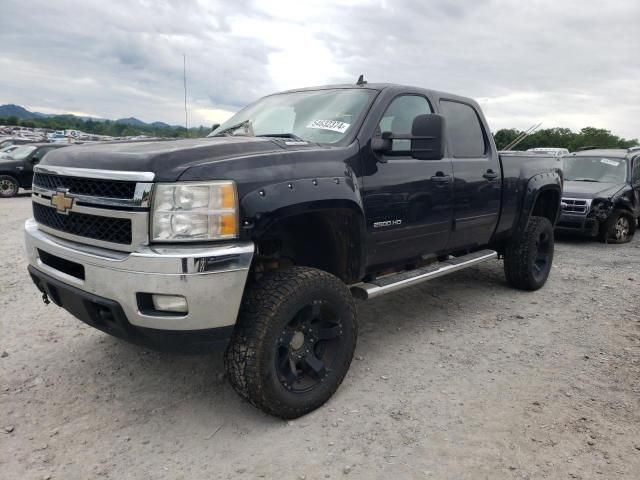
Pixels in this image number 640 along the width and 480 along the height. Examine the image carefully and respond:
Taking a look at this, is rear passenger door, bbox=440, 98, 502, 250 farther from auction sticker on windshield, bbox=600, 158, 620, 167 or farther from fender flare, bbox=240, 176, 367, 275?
auction sticker on windshield, bbox=600, 158, 620, 167

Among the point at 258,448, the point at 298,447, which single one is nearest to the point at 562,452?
the point at 298,447

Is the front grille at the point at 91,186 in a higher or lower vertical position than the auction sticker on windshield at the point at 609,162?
lower

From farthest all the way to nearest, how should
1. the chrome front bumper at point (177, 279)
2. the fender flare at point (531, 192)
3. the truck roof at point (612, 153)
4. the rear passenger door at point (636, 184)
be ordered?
the truck roof at point (612, 153)
the rear passenger door at point (636, 184)
the fender flare at point (531, 192)
the chrome front bumper at point (177, 279)

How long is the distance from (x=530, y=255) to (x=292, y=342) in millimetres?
3334

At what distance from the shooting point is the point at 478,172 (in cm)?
431

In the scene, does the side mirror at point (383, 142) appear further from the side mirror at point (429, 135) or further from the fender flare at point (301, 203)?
the fender flare at point (301, 203)

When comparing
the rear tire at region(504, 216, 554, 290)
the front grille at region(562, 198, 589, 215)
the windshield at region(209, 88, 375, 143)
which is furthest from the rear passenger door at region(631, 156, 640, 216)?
the windshield at region(209, 88, 375, 143)

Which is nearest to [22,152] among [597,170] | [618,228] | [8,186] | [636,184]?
[8,186]

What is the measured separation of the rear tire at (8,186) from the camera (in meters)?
14.1

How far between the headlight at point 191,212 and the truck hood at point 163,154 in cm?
9

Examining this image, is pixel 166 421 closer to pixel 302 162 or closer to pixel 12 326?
pixel 302 162

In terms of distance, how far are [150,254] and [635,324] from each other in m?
4.27

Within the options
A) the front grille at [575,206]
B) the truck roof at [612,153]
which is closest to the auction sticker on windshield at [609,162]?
the truck roof at [612,153]

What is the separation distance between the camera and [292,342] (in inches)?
113
